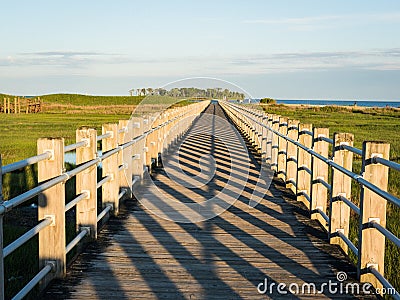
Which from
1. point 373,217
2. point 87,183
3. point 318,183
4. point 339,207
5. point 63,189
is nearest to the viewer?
point 63,189

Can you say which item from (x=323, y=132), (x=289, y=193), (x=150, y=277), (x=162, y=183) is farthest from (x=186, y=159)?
(x=150, y=277)

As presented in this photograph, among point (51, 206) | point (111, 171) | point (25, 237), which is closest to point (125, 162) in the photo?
point (111, 171)

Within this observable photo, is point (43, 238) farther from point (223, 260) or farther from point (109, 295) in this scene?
point (223, 260)

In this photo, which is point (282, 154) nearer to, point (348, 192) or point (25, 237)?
point (348, 192)

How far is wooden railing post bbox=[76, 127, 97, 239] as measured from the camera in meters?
5.78

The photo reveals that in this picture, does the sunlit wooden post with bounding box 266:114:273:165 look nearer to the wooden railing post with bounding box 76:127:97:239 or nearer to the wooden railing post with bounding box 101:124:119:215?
the wooden railing post with bounding box 101:124:119:215

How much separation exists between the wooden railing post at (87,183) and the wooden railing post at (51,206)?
1.06m

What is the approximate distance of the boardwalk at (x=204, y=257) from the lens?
461 cm

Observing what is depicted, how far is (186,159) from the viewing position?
46.0ft

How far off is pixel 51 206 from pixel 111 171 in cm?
252

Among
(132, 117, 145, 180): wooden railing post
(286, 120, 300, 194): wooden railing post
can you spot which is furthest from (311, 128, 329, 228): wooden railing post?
(132, 117, 145, 180): wooden railing post

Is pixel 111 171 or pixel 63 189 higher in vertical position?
pixel 63 189

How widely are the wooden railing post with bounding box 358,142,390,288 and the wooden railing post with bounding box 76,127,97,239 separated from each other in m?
2.58

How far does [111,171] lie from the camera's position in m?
7.11
